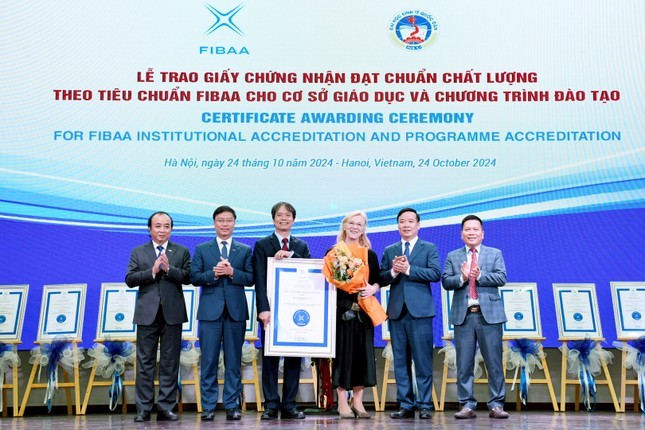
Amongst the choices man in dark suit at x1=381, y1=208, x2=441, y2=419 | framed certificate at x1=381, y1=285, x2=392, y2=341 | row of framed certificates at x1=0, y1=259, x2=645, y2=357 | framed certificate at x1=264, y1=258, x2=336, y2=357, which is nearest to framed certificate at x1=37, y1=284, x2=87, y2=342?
row of framed certificates at x1=0, y1=259, x2=645, y2=357

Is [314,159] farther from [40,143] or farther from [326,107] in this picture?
[40,143]

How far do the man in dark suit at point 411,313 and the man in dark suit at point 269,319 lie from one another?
0.72 m

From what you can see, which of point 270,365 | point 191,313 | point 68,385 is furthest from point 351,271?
point 68,385

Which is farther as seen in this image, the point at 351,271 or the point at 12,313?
the point at 12,313

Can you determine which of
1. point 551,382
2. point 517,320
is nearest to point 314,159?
point 517,320

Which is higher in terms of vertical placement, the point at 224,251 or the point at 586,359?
the point at 224,251

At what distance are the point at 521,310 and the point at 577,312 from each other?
47 centimetres

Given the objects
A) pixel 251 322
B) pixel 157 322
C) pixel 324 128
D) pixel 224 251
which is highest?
pixel 324 128

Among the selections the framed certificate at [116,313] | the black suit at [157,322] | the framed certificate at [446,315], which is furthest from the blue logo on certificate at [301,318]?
the framed certificate at [116,313]

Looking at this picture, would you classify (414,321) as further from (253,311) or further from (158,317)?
(158,317)

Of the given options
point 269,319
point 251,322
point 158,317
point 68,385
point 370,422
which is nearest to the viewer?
point 370,422

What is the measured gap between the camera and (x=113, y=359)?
22.1 feet

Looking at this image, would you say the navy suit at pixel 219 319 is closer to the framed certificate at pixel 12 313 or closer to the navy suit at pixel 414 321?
the navy suit at pixel 414 321

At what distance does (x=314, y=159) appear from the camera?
7.08 metres
